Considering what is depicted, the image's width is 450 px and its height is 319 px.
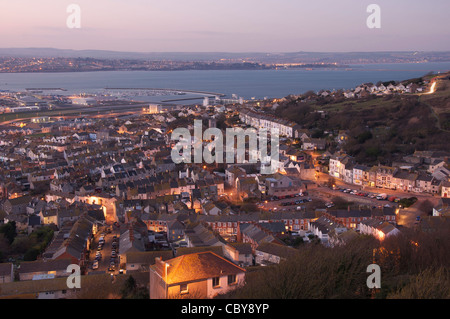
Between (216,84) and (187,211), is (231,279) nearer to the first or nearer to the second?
(187,211)

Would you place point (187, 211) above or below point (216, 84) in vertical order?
below

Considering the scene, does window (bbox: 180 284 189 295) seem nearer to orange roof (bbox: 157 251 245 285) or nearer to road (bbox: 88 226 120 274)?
orange roof (bbox: 157 251 245 285)

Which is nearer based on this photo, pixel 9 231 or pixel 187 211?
pixel 9 231

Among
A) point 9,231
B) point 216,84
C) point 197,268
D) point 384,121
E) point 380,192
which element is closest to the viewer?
point 197,268

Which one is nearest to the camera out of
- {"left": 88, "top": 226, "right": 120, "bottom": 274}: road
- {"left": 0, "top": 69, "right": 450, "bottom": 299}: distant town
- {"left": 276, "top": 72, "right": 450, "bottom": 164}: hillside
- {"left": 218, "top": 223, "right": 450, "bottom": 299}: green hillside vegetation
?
{"left": 218, "top": 223, "right": 450, "bottom": 299}: green hillside vegetation

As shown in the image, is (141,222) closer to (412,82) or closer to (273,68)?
(412,82)

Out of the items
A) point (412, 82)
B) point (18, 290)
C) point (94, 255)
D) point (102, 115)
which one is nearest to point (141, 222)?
point (94, 255)

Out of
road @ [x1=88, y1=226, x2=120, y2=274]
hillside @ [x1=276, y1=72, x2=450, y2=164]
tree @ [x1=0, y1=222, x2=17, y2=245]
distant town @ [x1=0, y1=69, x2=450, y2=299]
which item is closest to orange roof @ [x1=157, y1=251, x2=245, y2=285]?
distant town @ [x1=0, y1=69, x2=450, y2=299]

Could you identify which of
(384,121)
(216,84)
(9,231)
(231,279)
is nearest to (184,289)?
(231,279)

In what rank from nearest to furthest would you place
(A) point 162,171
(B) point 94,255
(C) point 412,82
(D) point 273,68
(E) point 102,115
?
(B) point 94,255 → (A) point 162,171 → (C) point 412,82 → (E) point 102,115 → (D) point 273,68

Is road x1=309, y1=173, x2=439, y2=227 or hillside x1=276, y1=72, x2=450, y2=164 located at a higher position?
hillside x1=276, y1=72, x2=450, y2=164
